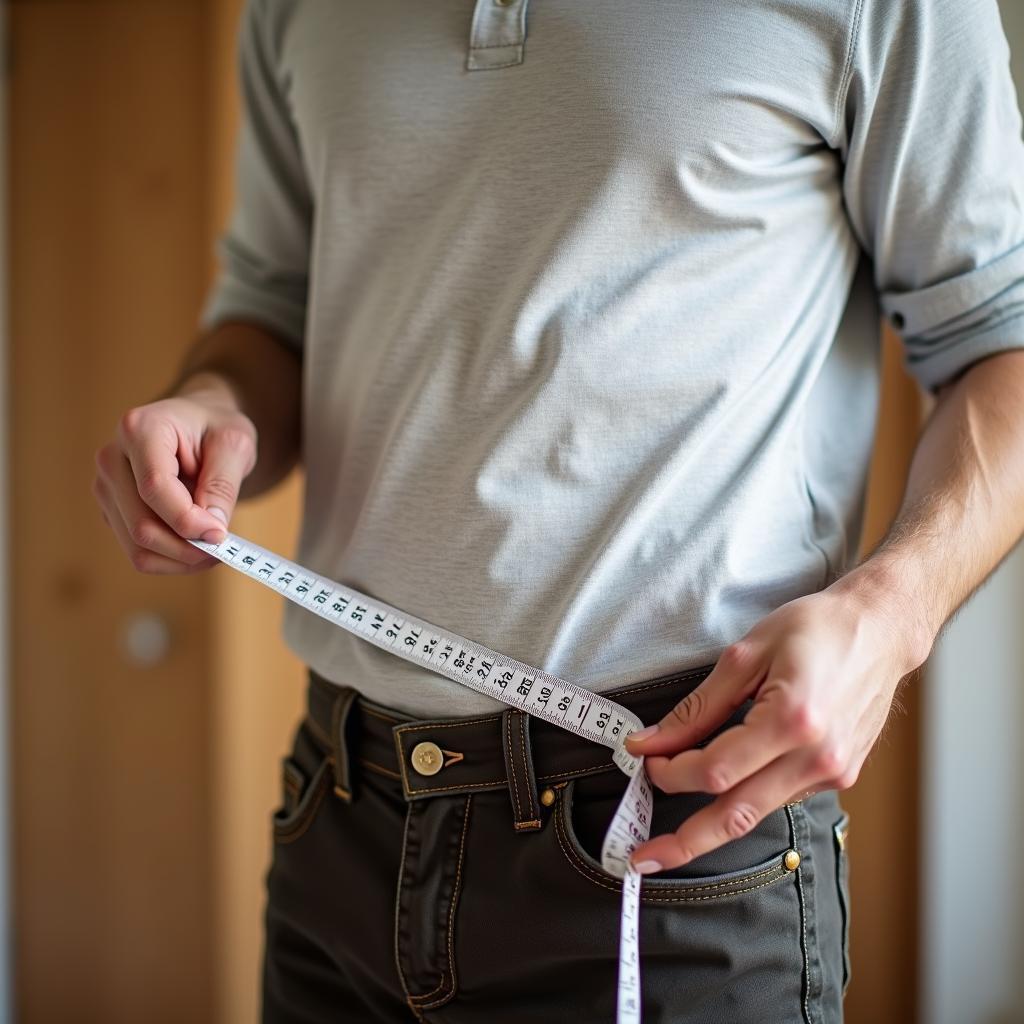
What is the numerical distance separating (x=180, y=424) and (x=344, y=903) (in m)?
0.51

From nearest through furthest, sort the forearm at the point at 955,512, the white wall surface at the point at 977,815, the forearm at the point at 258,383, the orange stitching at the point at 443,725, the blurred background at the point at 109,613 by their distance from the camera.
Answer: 1. the forearm at the point at 955,512
2. the orange stitching at the point at 443,725
3. the forearm at the point at 258,383
4. the white wall surface at the point at 977,815
5. the blurred background at the point at 109,613

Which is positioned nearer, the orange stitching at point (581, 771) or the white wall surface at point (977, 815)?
the orange stitching at point (581, 771)

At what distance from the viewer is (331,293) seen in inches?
41.8

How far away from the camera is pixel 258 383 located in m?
1.20

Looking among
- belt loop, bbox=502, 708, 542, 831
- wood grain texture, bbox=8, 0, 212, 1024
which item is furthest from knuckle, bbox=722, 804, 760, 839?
wood grain texture, bbox=8, 0, 212, 1024

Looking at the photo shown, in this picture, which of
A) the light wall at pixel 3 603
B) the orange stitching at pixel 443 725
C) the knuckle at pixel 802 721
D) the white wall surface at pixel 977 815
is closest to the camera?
the knuckle at pixel 802 721

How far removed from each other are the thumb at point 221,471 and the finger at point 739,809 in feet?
1.63

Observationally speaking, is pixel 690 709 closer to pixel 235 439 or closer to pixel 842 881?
pixel 842 881

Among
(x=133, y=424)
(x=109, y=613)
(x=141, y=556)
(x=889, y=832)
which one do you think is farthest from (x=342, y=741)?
(x=109, y=613)

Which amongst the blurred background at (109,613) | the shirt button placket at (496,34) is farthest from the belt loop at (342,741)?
the blurred background at (109,613)

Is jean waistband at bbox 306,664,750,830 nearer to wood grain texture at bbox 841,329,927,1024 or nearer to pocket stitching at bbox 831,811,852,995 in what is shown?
pocket stitching at bbox 831,811,852,995

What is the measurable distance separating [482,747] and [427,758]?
0.06 metres

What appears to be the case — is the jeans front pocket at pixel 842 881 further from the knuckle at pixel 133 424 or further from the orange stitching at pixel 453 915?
the knuckle at pixel 133 424

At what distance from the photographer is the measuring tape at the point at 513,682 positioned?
790mm
